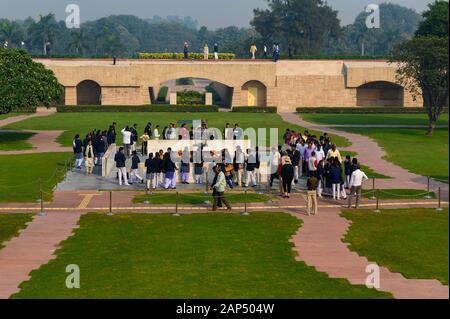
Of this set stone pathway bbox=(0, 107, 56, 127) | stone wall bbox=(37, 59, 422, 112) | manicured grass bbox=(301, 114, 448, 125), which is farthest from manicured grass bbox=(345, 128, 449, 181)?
stone pathway bbox=(0, 107, 56, 127)

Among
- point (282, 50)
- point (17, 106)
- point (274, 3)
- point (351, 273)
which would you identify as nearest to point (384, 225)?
point (351, 273)

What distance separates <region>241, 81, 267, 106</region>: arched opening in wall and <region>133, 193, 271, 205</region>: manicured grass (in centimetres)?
5218

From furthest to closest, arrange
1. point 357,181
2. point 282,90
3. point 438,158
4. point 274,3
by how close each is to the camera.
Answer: point 274,3, point 282,90, point 438,158, point 357,181

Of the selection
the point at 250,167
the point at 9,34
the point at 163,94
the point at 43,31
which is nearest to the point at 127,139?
the point at 250,167

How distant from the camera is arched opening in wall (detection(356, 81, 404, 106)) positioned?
86.9 meters

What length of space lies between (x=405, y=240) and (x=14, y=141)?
104 feet

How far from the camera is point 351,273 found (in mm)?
21422

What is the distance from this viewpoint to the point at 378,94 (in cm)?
8744

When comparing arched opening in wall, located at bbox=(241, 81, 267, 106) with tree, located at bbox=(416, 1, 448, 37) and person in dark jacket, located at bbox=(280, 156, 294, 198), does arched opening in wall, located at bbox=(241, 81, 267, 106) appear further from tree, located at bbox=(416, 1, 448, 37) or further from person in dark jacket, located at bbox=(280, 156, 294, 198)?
person in dark jacket, located at bbox=(280, 156, 294, 198)

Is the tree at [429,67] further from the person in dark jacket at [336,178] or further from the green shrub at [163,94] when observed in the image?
the green shrub at [163,94]

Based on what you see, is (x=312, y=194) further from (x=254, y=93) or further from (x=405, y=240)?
(x=254, y=93)

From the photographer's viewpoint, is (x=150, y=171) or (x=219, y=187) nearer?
(x=219, y=187)
